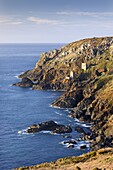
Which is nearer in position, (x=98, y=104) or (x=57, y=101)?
(x=98, y=104)

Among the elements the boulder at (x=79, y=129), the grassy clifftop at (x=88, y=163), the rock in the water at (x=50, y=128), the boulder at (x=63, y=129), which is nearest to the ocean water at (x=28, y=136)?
the boulder at (x=79, y=129)

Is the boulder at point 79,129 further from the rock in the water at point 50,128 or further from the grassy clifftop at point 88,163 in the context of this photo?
the grassy clifftop at point 88,163

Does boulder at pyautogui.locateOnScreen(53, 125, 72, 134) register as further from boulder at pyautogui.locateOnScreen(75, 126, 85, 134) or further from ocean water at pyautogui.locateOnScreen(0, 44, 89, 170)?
ocean water at pyautogui.locateOnScreen(0, 44, 89, 170)

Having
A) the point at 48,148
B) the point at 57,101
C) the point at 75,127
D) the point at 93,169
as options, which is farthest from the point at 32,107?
the point at 93,169

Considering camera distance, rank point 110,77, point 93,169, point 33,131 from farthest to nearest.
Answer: point 110,77 < point 33,131 < point 93,169

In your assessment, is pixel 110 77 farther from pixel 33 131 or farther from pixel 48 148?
pixel 48 148

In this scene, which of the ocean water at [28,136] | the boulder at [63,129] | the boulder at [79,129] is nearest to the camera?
the ocean water at [28,136]

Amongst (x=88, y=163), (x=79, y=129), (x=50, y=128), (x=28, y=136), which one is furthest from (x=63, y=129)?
(x=88, y=163)

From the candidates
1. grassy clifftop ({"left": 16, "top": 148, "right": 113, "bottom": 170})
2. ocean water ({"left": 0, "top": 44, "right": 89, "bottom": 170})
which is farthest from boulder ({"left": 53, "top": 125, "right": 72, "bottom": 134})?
grassy clifftop ({"left": 16, "top": 148, "right": 113, "bottom": 170})

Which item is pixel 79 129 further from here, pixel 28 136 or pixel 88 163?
pixel 88 163
